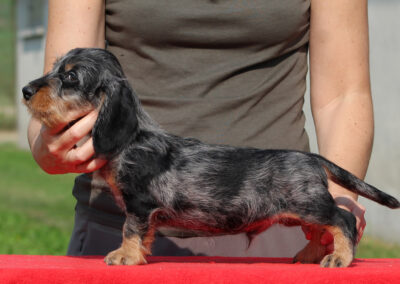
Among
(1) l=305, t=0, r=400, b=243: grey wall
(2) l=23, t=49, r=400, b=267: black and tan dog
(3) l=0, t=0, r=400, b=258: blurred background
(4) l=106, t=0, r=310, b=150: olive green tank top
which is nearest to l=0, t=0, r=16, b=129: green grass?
(3) l=0, t=0, r=400, b=258: blurred background

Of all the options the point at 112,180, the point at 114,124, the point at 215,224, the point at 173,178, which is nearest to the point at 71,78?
the point at 114,124

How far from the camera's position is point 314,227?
2867mm

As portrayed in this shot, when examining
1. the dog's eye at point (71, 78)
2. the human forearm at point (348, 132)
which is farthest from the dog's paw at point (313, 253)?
the dog's eye at point (71, 78)

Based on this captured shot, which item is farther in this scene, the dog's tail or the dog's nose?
the dog's tail

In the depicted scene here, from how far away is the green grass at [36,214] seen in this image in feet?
32.5

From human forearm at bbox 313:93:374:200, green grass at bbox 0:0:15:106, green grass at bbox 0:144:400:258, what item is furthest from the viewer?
green grass at bbox 0:0:15:106

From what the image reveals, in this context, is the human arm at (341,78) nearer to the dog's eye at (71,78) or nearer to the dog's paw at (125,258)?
the dog's paw at (125,258)

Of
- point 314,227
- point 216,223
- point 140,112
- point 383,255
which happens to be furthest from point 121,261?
point 383,255

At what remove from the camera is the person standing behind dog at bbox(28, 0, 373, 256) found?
3.52 metres

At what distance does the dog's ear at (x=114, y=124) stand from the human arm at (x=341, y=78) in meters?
1.15

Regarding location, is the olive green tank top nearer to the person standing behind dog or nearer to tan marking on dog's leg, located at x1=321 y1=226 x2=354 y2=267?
the person standing behind dog

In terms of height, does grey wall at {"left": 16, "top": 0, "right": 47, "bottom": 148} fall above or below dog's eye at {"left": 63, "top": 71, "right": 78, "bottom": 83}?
below

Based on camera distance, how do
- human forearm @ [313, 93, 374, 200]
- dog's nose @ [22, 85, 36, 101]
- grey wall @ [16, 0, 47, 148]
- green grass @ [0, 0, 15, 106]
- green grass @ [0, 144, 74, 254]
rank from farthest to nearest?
green grass @ [0, 0, 15, 106] → grey wall @ [16, 0, 47, 148] → green grass @ [0, 144, 74, 254] → human forearm @ [313, 93, 374, 200] → dog's nose @ [22, 85, 36, 101]

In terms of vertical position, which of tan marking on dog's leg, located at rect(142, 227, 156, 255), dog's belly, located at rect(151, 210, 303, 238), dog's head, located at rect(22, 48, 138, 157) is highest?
dog's head, located at rect(22, 48, 138, 157)
